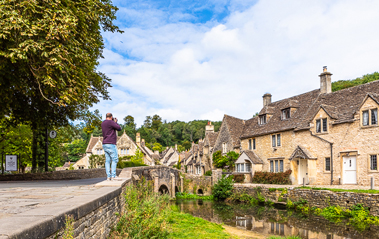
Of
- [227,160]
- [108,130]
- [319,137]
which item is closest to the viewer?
[108,130]

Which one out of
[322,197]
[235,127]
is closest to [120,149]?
[235,127]

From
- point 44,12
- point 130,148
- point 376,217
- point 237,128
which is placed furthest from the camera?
point 130,148

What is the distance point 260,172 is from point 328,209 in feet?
40.7

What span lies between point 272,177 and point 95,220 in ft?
88.4

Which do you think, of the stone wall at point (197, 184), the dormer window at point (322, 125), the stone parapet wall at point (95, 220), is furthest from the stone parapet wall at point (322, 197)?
the stone parapet wall at point (95, 220)

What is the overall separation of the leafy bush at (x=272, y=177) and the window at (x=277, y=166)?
1.07 meters

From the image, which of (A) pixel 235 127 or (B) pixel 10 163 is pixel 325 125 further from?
(B) pixel 10 163

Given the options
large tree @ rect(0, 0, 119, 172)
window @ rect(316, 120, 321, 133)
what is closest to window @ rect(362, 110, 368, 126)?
window @ rect(316, 120, 321, 133)

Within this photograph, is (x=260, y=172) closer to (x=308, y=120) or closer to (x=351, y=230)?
(x=308, y=120)

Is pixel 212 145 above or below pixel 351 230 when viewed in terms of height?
above

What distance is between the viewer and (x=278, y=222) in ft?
62.9

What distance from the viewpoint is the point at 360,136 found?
926 inches

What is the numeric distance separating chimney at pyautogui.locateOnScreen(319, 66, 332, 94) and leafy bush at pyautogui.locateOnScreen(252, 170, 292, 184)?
9.09m

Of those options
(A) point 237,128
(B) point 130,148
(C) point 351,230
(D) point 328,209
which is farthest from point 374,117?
(B) point 130,148
